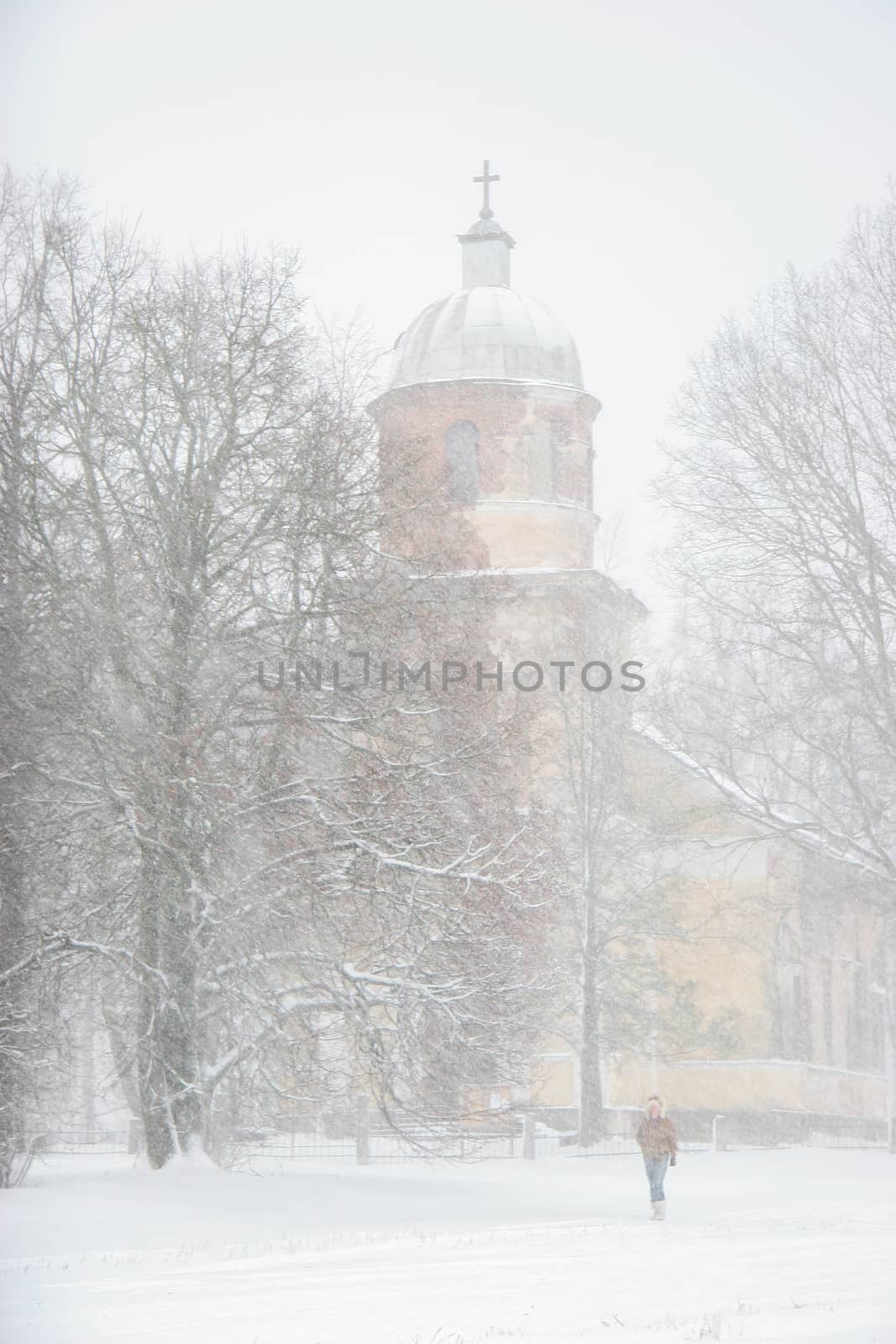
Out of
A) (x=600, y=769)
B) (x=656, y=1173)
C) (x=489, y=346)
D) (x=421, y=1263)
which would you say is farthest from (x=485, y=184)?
(x=421, y=1263)

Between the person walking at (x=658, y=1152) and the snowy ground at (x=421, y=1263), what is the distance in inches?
13.9

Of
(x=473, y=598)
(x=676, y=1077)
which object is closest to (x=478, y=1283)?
(x=473, y=598)

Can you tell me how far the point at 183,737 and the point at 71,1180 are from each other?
4247 mm

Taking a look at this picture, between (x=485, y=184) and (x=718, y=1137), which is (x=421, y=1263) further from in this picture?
(x=485, y=184)

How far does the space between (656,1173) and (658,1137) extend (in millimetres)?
335

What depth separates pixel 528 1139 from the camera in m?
26.3

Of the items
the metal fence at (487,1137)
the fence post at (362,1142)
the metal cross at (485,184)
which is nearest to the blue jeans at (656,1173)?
the metal fence at (487,1137)

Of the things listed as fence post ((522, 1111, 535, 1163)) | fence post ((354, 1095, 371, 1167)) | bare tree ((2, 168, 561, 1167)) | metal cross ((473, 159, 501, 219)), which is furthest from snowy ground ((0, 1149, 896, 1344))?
metal cross ((473, 159, 501, 219))

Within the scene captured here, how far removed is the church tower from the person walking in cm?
1653

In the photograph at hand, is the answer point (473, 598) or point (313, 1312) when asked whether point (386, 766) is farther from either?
point (313, 1312)

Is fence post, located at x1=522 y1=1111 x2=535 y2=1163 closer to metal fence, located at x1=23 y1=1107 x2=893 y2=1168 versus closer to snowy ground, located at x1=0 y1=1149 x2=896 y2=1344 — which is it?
metal fence, located at x1=23 y1=1107 x2=893 y2=1168

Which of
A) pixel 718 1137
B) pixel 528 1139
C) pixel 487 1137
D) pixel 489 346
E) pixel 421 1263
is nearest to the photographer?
pixel 421 1263

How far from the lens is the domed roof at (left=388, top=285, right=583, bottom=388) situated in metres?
33.6

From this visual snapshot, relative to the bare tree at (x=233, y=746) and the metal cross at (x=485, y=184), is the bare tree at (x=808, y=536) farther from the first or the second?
the metal cross at (x=485, y=184)
